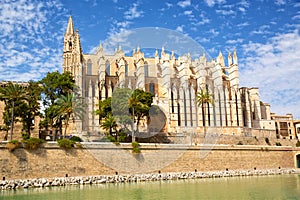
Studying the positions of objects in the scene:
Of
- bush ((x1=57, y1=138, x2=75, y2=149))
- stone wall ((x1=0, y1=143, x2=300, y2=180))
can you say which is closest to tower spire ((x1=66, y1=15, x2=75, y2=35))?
stone wall ((x1=0, y1=143, x2=300, y2=180))

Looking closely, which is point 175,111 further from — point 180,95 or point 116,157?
point 116,157

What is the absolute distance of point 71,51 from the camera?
→ 52344 millimetres


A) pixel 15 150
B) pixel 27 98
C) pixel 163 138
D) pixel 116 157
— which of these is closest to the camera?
pixel 15 150

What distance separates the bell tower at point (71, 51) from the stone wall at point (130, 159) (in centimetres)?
2083

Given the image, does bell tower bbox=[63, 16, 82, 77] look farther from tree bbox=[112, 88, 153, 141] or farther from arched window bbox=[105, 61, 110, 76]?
tree bbox=[112, 88, 153, 141]

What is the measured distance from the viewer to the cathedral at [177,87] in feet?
148

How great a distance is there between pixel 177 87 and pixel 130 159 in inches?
810

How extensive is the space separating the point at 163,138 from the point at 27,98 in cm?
1559

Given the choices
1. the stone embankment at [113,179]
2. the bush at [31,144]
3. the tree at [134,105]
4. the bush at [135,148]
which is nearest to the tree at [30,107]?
the bush at [31,144]

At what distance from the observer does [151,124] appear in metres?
39.6

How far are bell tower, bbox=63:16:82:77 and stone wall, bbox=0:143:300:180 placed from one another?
2083 centimetres

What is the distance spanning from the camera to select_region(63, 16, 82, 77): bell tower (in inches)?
1892

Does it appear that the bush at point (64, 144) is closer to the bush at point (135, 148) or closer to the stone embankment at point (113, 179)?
the stone embankment at point (113, 179)

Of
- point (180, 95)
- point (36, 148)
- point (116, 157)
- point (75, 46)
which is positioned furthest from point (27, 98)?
point (180, 95)
